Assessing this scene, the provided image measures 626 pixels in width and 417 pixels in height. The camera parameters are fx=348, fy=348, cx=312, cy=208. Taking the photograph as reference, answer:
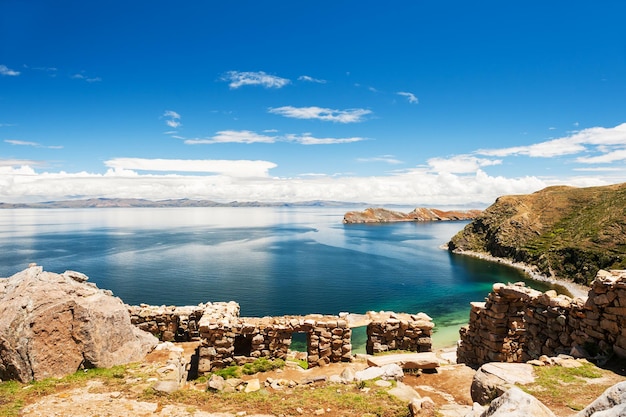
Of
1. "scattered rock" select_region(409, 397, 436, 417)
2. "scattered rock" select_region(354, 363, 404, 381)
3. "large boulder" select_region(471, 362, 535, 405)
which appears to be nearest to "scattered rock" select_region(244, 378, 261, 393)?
"scattered rock" select_region(354, 363, 404, 381)

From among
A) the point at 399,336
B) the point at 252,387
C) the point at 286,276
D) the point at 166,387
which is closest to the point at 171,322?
the point at 166,387

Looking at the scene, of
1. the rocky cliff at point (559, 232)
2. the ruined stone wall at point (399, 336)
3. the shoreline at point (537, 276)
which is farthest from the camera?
the rocky cliff at point (559, 232)

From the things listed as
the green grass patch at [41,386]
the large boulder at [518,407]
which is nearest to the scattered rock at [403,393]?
the large boulder at [518,407]

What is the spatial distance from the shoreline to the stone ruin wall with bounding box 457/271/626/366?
180 feet

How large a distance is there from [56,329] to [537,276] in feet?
323

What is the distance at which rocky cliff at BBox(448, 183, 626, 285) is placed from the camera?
267 ft

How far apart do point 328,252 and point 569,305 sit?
9988cm

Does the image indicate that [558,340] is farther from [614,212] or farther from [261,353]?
[614,212]

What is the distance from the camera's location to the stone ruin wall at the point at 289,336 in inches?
630

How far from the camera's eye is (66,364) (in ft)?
44.8

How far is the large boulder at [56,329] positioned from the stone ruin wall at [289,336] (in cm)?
352

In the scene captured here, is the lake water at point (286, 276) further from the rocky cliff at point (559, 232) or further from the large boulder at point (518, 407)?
the large boulder at point (518, 407)

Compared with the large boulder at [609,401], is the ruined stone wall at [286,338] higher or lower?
lower

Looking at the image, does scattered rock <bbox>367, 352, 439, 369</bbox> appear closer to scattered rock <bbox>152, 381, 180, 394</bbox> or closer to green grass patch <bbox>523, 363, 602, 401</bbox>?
green grass patch <bbox>523, 363, 602, 401</bbox>
